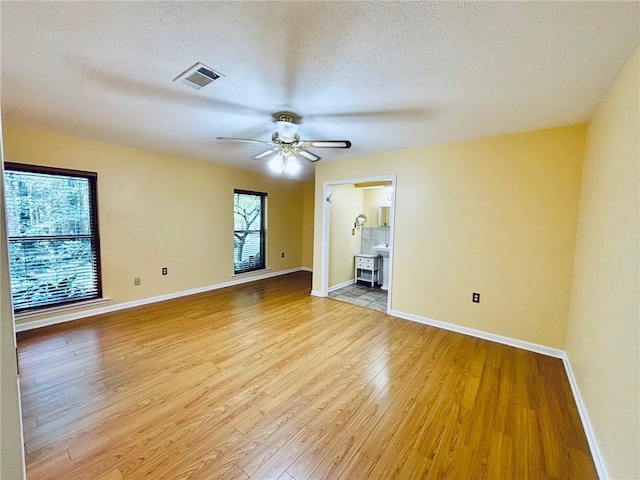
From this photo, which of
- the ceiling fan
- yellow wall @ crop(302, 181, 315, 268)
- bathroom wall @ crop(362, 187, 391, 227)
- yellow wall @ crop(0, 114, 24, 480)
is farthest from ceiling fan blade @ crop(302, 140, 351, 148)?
yellow wall @ crop(302, 181, 315, 268)

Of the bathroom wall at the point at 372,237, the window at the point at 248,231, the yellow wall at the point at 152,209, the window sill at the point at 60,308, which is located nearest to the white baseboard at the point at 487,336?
the bathroom wall at the point at 372,237

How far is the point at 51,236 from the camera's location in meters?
3.28

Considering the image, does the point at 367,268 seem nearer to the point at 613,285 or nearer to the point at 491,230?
the point at 491,230

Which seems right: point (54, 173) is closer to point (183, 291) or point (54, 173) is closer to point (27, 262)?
point (27, 262)

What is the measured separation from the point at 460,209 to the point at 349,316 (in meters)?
2.01

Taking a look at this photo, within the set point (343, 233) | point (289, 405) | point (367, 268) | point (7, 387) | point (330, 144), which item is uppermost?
point (330, 144)

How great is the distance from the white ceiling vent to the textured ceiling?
0.05m

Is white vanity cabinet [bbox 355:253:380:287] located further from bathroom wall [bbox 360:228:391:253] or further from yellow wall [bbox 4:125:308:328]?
yellow wall [bbox 4:125:308:328]

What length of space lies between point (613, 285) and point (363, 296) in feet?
11.2

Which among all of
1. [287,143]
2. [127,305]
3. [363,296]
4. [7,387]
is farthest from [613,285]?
[127,305]

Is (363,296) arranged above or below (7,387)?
below

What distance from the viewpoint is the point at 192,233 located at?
15.4 feet

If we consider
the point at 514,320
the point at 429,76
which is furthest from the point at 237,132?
the point at 514,320

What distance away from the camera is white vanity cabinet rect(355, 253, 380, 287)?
5.36 metres
